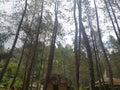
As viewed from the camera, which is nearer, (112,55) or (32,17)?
(32,17)

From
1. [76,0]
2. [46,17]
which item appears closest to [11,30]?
[46,17]

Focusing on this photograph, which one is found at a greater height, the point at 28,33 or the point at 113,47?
the point at 113,47

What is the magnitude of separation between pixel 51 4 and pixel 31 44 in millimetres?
6847

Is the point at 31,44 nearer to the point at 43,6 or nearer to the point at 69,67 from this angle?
the point at 43,6

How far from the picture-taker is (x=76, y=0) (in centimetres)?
1861

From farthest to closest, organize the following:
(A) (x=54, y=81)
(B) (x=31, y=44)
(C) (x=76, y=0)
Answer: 1. (A) (x=54, y=81)
2. (B) (x=31, y=44)
3. (C) (x=76, y=0)

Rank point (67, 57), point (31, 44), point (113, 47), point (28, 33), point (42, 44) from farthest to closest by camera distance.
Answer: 1. point (67, 57)
2. point (113, 47)
3. point (42, 44)
4. point (31, 44)
5. point (28, 33)

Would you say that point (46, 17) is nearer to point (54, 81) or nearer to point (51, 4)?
point (51, 4)

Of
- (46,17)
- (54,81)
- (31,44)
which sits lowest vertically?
(54,81)

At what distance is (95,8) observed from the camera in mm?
21797

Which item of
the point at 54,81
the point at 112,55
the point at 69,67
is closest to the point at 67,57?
the point at 69,67

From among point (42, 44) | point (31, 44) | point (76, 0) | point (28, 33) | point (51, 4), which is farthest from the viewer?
point (42, 44)

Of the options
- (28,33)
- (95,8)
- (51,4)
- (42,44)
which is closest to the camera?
(51,4)

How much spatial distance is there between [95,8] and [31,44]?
8.32 m
